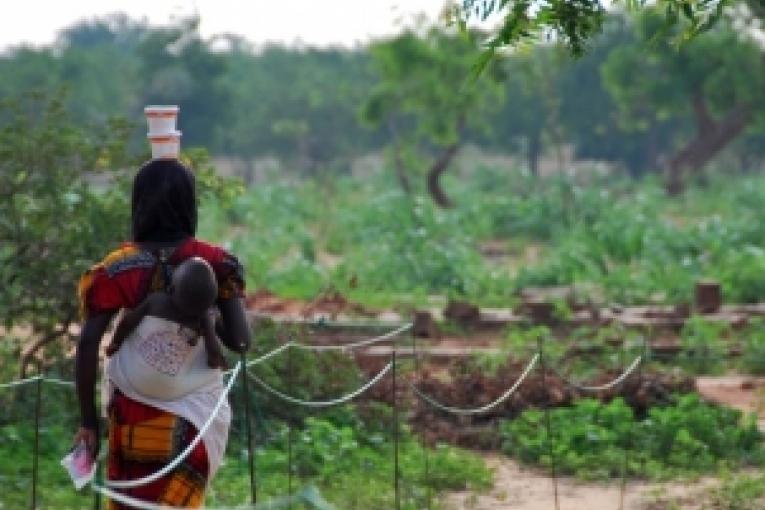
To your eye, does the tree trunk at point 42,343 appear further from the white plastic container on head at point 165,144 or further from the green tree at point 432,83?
the green tree at point 432,83

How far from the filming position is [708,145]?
4366 cm

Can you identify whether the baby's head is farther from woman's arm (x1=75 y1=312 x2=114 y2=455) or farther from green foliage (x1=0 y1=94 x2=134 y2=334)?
green foliage (x1=0 y1=94 x2=134 y2=334)

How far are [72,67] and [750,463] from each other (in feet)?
173

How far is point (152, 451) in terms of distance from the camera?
5027mm

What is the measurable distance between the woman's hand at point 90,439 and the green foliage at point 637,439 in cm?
531

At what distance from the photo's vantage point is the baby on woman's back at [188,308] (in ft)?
16.2

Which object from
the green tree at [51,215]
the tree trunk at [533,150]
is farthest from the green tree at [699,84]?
the green tree at [51,215]

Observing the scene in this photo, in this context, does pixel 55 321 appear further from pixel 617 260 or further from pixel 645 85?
pixel 645 85

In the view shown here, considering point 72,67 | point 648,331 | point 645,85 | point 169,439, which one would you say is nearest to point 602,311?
point 648,331

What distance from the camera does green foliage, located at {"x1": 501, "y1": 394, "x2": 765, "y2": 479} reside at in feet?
33.1

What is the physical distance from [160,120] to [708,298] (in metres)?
12.4

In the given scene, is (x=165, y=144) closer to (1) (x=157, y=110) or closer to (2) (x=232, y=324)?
(1) (x=157, y=110)

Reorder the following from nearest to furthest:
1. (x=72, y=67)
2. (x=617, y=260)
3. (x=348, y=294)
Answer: (x=348, y=294) → (x=617, y=260) → (x=72, y=67)

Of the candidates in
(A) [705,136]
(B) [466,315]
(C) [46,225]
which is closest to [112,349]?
(C) [46,225]
